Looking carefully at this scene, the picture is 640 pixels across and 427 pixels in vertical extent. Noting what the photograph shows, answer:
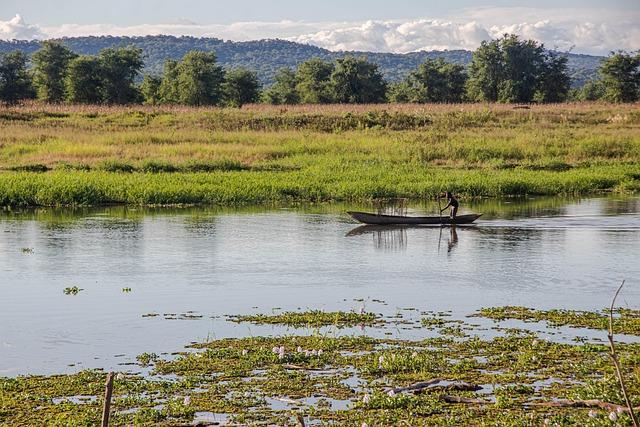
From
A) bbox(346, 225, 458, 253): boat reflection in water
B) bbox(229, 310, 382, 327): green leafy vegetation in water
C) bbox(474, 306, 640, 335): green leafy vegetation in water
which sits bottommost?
bbox(229, 310, 382, 327): green leafy vegetation in water

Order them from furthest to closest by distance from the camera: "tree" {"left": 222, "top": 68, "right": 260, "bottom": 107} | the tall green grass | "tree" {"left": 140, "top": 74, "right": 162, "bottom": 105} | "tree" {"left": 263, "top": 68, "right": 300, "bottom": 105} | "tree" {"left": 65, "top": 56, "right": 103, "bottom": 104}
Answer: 1. "tree" {"left": 263, "top": 68, "right": 300, "bottom": 105}
2. "tree" {"left": 222, "top": 68, "right": 260, "bottom": 107}
3. "tree" {"left": 140, "top": 74, "right": 162, "bottom": 105}
4. "tree" {"left": 65, "top": 56, "right": 103, "bottom": 104}
5. the tall green grass

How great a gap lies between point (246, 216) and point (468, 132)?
74.5 feet

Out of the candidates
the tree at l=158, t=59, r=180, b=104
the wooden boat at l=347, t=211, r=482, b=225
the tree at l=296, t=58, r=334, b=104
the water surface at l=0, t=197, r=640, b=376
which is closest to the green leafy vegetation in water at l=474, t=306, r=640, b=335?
the water surface at l=0, t=197, r=640, b=376

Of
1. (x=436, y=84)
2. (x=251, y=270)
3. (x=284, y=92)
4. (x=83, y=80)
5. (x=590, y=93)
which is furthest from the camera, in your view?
(x=590, y=93)

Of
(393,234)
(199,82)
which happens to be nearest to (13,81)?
(199,82)

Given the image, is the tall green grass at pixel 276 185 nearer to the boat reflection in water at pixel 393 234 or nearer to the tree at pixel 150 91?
the boat reflection in water at pixel 393 234

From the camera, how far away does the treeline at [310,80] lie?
7469 cm

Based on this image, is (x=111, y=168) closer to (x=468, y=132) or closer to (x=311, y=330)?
(x=468, y=132)

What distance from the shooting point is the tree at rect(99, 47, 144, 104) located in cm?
7375

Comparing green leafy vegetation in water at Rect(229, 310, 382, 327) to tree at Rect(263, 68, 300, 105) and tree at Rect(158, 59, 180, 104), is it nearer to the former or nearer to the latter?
tree at Rect(158, 59, 180, 104)

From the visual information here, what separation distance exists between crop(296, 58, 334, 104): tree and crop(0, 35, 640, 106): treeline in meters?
0.09

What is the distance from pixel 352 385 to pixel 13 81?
7415 centimetres

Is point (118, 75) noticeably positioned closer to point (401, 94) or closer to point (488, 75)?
point (401, 94)

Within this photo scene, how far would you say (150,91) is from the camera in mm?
83375
